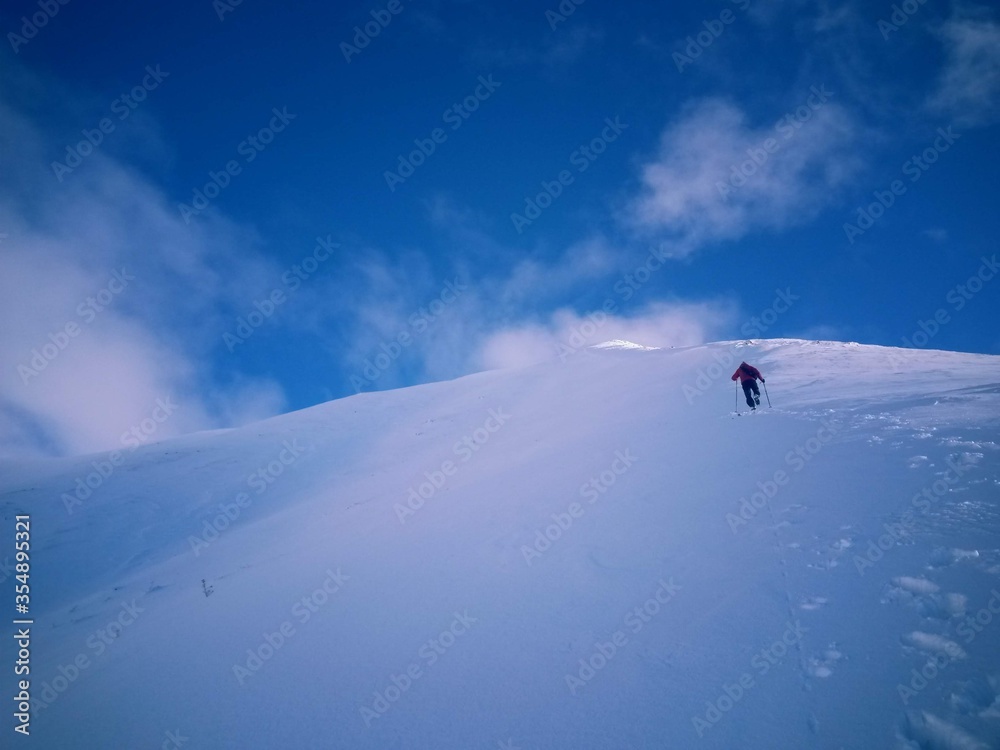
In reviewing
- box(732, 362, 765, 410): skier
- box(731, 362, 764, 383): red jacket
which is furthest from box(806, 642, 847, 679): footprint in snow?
box(731, 362, 764, 383): red jacket

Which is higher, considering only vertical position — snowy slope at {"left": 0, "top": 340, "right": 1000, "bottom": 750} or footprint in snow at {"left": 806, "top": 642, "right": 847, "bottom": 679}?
snowy slope at {"left": 0, "top": 340, "right": 1000, "bottom": 750}

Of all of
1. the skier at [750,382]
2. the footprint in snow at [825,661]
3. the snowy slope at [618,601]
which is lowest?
the footprint in snow at [825,661]

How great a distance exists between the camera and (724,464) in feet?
33.2

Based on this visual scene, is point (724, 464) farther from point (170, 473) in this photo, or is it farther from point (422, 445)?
point (170, 473)

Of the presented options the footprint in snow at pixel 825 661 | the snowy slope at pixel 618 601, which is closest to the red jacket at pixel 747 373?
the snowy slope at pixel 618 601

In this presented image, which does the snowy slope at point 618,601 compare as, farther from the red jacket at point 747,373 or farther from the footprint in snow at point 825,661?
the red jacket at point 747,373

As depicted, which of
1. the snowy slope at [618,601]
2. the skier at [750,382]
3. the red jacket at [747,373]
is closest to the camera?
the snowy slope at [618,601]

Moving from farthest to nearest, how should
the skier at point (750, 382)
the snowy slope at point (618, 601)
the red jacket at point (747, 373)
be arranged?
the red jacket at point (747, 373) < the skier at point (750, 382) < the snowy slope at point (618, 601)

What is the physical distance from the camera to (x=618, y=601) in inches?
260

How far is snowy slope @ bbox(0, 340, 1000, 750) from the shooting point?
4.62m

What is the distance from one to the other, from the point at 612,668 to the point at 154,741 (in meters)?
6.53

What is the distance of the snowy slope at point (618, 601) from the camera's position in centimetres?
462

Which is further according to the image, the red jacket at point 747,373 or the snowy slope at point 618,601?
the red jacket at point 747,373

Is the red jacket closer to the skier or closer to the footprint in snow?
the skier
